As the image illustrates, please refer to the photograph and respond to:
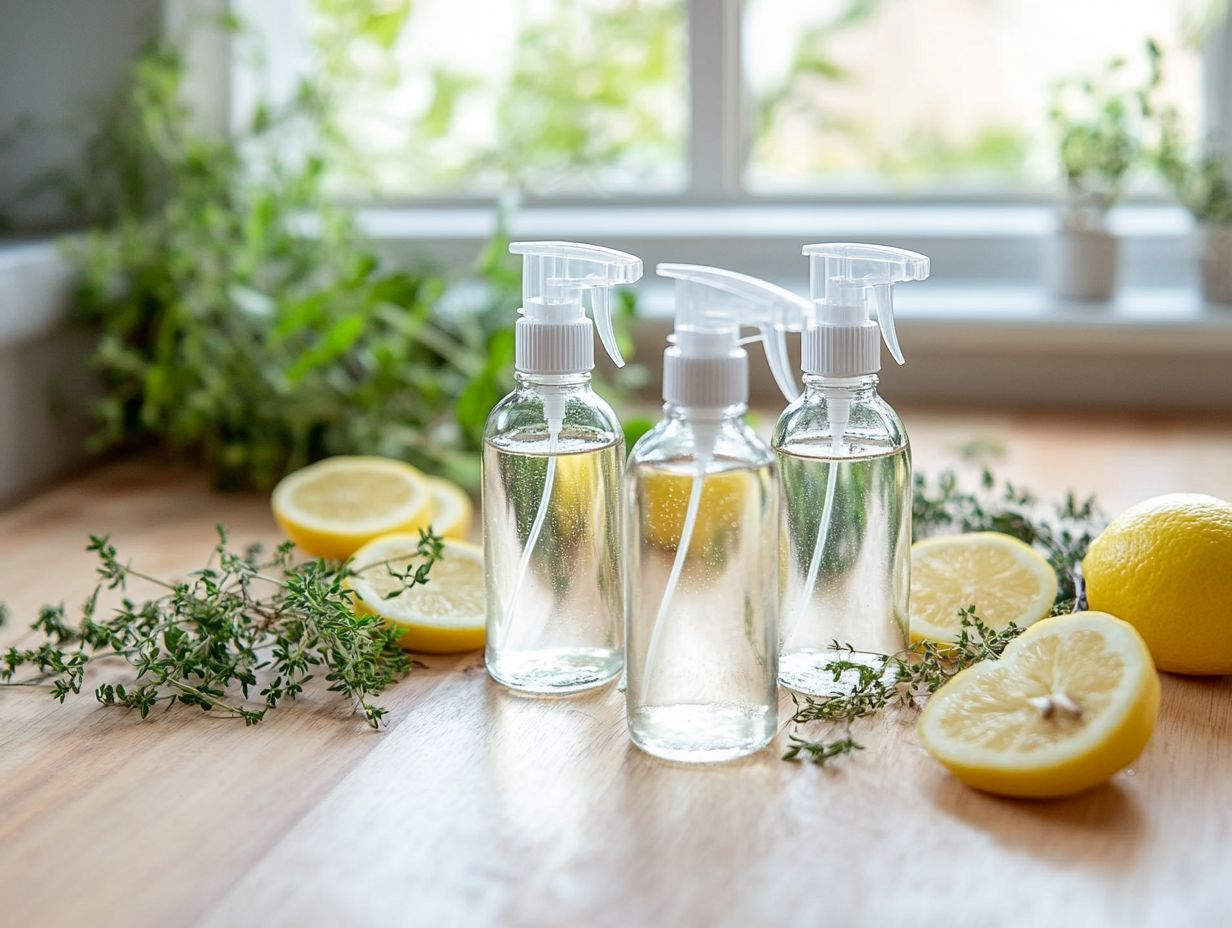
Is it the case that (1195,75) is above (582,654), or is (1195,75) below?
above

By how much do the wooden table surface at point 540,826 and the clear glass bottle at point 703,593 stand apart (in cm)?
2

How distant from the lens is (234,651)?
952 millimetres

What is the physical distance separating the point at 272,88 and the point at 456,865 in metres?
1.37

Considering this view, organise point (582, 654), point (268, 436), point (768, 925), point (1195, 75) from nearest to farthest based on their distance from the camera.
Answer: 1. point (768, 925)
2. point (582, 654)
3. point (268, 436)
4. point (1195, 75)

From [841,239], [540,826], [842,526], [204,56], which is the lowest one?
[540,826]

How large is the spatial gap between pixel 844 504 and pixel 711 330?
180 millimetres

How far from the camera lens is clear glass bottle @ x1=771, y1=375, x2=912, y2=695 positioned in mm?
840

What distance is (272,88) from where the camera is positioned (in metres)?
1.80

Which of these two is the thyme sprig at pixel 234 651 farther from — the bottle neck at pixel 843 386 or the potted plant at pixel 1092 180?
the potted plant at pixel 1092 180

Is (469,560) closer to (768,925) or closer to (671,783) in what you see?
(671,783)

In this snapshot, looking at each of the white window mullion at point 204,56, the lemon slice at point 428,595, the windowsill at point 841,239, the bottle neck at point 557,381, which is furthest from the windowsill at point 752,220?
the bottle neck at point 557,381

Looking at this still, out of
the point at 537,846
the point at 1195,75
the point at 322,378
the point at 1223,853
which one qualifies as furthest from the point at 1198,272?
the point at 537,846

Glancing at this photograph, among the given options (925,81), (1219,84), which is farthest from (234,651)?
(1219,84)

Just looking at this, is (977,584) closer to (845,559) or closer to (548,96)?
(845,559)
